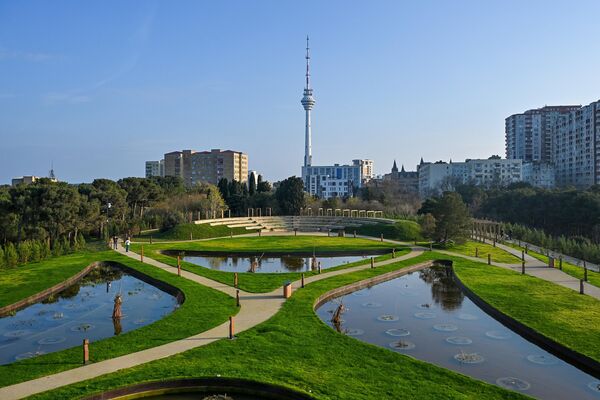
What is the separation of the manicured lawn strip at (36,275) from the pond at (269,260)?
25.9 ft

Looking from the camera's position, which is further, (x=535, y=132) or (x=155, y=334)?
(x=535, y=132)

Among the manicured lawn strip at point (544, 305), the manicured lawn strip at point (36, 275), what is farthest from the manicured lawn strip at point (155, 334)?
the manicured lawn strip at point (544, 305)

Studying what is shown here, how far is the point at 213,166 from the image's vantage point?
140 metres

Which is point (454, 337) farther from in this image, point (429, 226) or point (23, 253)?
point (23, 253)

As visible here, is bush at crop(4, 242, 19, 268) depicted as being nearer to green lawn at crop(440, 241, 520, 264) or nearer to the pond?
the pond

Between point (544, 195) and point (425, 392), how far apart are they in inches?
2115

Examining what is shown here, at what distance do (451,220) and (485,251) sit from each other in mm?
3684

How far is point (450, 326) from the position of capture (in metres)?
18.2

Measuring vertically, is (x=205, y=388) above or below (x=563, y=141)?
below

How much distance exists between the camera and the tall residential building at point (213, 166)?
139750 mm

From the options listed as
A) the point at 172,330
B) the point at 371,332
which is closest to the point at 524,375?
the point at 371,332

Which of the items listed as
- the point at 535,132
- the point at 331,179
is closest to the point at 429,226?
the point at 535,132

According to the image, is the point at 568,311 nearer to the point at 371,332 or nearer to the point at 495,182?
the point at 371,332

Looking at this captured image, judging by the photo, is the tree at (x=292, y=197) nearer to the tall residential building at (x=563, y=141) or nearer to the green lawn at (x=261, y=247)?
the green lawn at (x=261, y=247)
